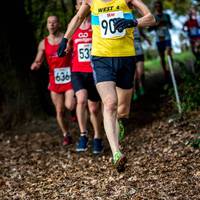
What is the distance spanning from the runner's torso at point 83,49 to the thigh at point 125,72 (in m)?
1.35

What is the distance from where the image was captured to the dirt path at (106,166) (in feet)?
20.1

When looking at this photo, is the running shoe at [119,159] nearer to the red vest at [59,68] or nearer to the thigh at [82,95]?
the thigh at [82,95]

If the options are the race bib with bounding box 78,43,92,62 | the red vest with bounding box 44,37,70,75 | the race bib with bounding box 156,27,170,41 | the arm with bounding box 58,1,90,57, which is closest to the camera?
the arm with bounding box 58,1,90,57

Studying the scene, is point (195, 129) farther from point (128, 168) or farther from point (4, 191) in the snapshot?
point (4, 191)

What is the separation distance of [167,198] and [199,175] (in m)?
0.75

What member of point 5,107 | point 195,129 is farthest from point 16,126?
point 195,129

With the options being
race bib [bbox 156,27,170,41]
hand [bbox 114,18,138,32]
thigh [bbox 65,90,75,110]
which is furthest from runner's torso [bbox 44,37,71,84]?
race bib [bbox 156,27,170,41]

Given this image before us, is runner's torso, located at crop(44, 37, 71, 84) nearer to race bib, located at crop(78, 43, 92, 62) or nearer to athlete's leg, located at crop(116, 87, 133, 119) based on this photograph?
race bib, located at crop(78, 43, 92, 62)

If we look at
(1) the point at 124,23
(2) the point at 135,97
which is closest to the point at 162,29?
(2) the point at 135,97

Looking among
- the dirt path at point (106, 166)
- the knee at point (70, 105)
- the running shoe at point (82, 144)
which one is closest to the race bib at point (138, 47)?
the dirt path at point (106, 166)

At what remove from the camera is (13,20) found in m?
11.5

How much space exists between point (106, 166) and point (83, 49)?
171 centimetres

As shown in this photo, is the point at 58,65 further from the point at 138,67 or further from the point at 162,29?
the point at 162,29

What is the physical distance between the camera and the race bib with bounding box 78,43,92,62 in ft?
27.0
